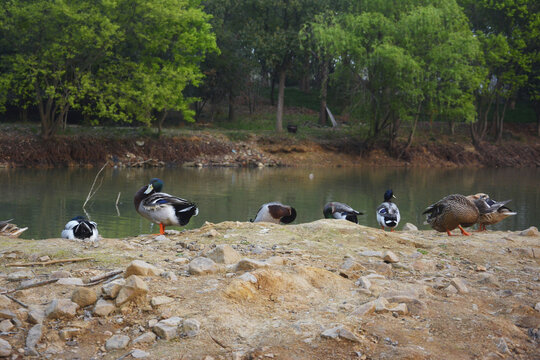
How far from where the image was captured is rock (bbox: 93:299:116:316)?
16.0ft

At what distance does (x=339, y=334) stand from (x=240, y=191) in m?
17.9

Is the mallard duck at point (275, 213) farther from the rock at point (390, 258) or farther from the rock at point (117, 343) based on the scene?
the rock at point (117, 343)

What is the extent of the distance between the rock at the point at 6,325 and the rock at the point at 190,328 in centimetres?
138

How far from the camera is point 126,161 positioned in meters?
33.8

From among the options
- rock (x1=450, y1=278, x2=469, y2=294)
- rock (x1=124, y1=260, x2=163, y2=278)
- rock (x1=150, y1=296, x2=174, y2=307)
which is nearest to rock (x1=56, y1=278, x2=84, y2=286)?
rock (x1=124, y1=260, x2=163, y2=278)

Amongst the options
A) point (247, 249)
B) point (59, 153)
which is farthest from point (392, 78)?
point (247, 249)

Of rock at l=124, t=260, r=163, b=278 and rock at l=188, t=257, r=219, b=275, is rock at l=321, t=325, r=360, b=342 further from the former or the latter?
rock at l=124, t=260, r=163, b=278

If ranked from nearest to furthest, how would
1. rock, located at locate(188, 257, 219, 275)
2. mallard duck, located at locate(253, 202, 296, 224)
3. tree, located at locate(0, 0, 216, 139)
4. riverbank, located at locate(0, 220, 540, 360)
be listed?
riverbank, located at locate(0, 220, 540, 360) → rock, located at locate(188, 257, 219, 275) → mallard duck, located at locate(253, 202, 296, 224) → tree, located at locate(0, 0, 216, 139)

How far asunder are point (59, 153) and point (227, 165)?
10.1 m

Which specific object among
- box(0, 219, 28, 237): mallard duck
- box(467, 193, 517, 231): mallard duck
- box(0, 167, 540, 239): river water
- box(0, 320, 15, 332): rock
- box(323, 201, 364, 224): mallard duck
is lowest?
box(0, 167, 540, 239): river water

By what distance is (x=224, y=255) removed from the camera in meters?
6.38

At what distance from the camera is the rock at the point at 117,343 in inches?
175

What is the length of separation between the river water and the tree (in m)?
4.56

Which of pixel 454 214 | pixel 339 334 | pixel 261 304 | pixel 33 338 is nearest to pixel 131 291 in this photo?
pixel 33 338
